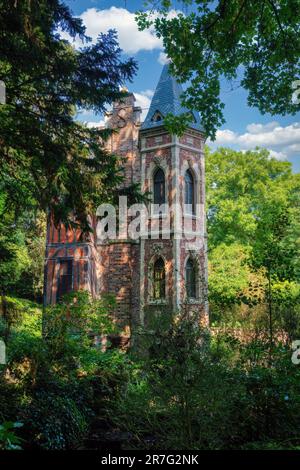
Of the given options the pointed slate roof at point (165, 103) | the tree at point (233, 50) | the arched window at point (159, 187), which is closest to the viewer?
the tree at point (233, 50)

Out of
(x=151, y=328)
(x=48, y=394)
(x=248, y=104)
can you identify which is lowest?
(x=48, y=394)

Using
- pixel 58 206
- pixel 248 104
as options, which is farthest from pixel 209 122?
pixel 58 206

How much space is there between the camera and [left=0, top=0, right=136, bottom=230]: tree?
700 cm

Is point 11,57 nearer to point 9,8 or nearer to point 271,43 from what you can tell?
point 9,8

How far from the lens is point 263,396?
537cm

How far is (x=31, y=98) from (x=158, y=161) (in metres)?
9.55

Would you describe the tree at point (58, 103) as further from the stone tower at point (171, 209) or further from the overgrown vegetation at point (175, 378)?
the stone tower at point (171, 209)

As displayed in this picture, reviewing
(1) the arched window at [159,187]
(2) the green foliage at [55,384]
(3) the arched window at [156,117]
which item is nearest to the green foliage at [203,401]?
(2) the green foliage at [55,384]

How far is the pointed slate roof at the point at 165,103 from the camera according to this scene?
17798 millimetres

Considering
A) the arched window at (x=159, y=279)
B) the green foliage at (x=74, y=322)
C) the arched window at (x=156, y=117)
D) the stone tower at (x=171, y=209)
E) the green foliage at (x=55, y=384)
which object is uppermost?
the arched window at (x=156, y=117)

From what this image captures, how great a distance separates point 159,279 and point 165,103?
7945 millimetres

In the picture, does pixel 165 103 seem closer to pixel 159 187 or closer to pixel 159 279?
pixel 159 187

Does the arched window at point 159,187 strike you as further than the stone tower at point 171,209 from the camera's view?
Yes

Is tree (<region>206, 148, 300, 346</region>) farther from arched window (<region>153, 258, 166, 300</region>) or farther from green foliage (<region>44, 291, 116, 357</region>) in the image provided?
green foliage (<region>44, 291, 116, 357</region>)
